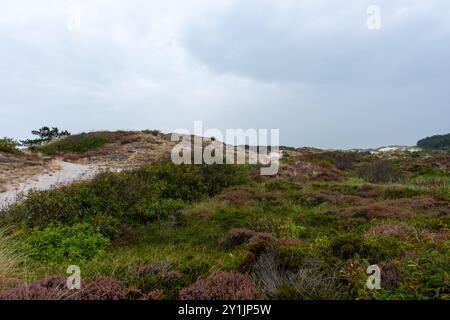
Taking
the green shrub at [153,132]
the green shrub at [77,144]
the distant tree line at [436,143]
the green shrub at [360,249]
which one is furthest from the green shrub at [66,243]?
the distant tree line at [436,143]

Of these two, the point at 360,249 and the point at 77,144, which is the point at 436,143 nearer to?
the point at 77,144

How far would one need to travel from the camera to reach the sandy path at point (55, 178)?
14.9 m

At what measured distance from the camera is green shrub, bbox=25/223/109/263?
7.97 meters

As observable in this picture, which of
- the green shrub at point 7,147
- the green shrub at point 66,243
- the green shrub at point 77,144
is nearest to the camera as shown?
the green shrub at point 66,243

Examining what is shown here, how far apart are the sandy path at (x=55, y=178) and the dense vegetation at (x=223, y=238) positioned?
311 centimetres

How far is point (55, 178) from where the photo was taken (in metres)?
18.5

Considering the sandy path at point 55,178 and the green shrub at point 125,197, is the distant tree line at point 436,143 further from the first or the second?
the green shrub at point 125,197

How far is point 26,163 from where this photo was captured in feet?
69.5

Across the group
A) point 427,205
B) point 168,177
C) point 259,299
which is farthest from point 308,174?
point 259,299

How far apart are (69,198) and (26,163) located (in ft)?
36.8

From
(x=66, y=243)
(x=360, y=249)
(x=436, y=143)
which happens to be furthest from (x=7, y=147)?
(x=436, y=143)

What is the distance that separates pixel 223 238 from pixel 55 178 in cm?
1176

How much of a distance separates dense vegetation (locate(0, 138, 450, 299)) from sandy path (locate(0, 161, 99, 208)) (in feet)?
10.2

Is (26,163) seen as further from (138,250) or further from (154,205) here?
(138,250)
